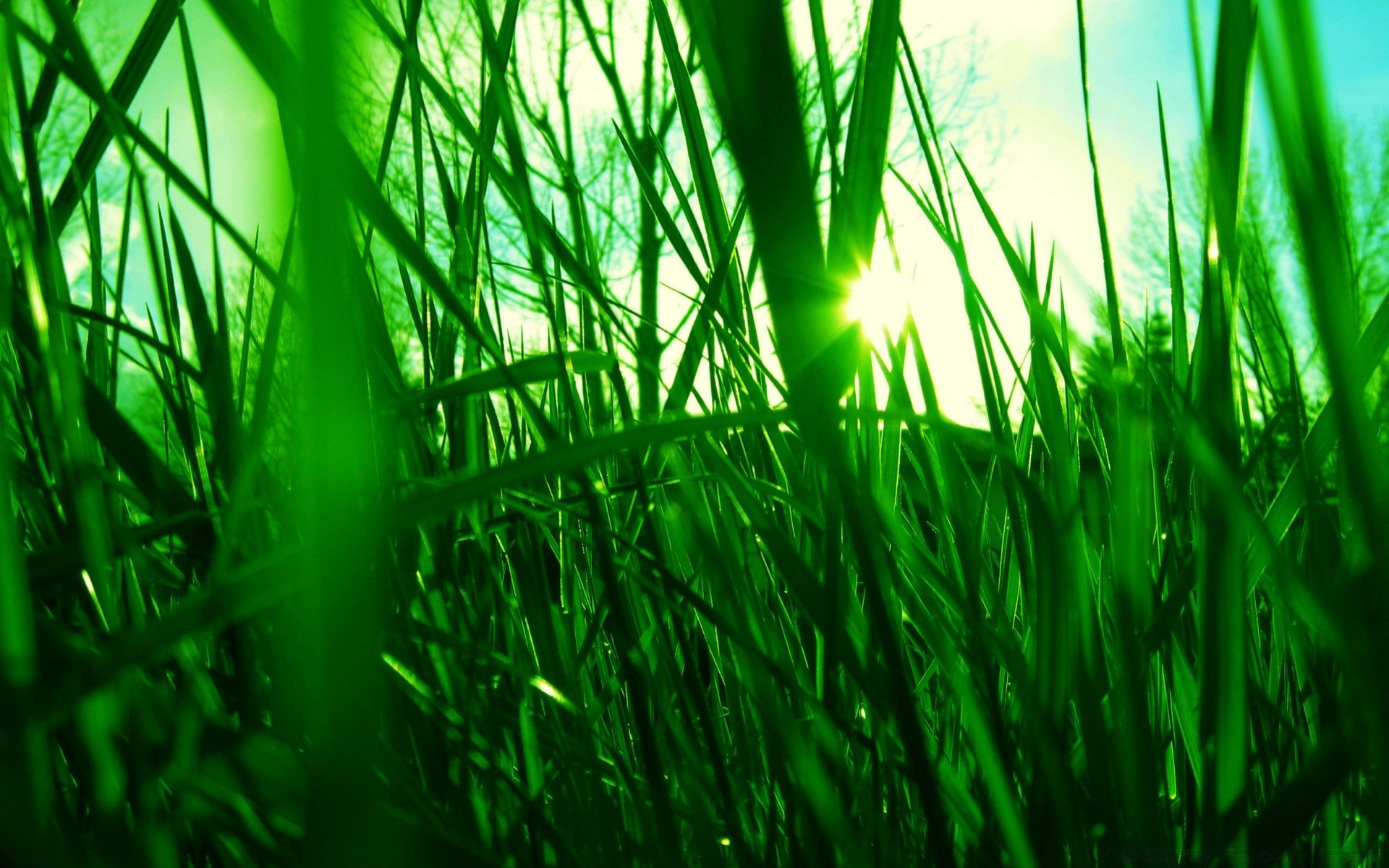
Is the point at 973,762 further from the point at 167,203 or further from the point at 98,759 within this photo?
the point at 167,203

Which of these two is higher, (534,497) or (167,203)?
(167,203)

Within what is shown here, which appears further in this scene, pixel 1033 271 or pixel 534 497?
pixel 1033 271

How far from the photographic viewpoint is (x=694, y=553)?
33 centimetres

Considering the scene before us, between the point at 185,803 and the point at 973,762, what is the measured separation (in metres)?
0.19

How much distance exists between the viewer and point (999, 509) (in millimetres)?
393

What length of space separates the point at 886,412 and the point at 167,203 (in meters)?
0.26

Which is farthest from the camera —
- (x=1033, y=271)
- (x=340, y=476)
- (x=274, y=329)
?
(x=1033, y=271)

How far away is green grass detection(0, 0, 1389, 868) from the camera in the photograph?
0.13 meters

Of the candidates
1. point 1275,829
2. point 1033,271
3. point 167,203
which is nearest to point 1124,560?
point 1275,829

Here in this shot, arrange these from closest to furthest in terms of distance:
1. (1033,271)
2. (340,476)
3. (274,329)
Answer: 1. (340,476)
2. (274,329)
3. (1033,271)

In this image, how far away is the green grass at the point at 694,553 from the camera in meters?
0.13

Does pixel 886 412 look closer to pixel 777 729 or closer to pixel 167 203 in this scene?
pixel 777 729

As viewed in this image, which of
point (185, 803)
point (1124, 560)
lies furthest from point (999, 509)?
Answer: point (185, 803)

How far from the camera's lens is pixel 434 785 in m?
0.24
